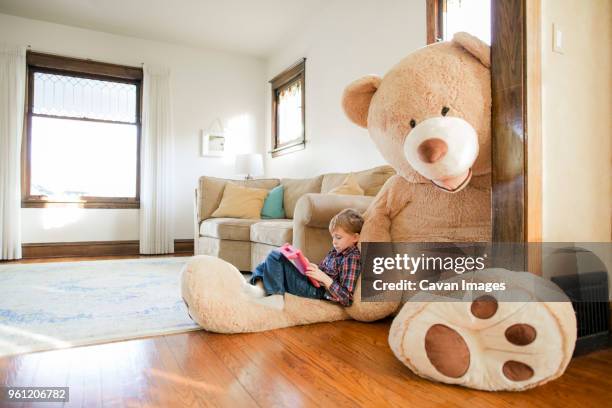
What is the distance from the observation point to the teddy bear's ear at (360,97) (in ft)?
4.78

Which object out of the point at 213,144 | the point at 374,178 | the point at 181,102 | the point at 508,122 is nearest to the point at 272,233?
the point at 374,178

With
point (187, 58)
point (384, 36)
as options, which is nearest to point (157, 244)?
point (187, 58)

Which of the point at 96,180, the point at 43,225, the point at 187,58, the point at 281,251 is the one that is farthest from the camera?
the point at 187,58

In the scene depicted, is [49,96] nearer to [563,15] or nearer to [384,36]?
[384,36]

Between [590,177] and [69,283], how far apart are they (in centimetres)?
300

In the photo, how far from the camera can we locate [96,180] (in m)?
4.79

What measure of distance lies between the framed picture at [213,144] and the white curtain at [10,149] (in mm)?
1974

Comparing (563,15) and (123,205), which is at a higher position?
(563,15)

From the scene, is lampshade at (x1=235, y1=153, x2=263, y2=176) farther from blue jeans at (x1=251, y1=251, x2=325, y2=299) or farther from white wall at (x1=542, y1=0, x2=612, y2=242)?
white wall at (x1=542, y1=0, x2=612, y2=242)

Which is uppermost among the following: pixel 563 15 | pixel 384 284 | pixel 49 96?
pixel 49 96

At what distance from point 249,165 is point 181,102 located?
127cm

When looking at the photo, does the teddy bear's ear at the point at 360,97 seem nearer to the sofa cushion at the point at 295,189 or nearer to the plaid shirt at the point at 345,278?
the plaid shirt at the point at 345,278

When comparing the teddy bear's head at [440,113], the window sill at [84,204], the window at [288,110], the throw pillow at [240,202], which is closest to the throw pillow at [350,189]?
the teddy bear's head at [440,113]

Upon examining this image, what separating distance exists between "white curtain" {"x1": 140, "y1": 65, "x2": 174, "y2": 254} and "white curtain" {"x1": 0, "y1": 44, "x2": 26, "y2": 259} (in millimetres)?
1232
